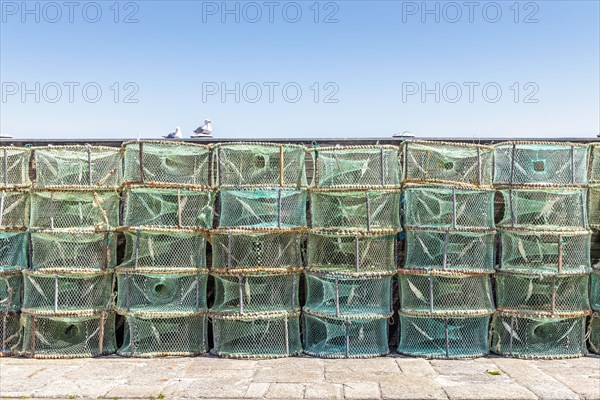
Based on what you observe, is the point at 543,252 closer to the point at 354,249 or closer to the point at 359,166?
the point at 354,249

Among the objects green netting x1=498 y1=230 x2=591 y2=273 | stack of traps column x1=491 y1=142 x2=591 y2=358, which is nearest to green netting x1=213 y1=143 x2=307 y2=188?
stack of traps column x1=491 y1=142 x2=591 y2=358

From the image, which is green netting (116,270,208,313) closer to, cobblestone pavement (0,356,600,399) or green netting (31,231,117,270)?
green netting (31,231,117,270)

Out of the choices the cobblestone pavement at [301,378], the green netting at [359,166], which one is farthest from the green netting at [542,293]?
the green netting at [359,166]

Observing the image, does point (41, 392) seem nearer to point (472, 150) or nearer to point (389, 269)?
point (389, 269)

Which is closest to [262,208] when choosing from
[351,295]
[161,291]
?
[351,295]

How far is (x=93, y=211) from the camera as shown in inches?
300

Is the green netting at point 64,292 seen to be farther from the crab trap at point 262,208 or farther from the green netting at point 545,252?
the green netting at point 545,252

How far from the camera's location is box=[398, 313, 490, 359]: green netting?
7.28 meters

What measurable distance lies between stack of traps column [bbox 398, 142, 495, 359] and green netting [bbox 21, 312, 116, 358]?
3919mm

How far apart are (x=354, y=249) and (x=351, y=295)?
0.61 meters

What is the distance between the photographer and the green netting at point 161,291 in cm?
738

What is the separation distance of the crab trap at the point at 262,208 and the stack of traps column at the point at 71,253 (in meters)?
1.57

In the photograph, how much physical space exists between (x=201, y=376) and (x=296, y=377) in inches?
42.8

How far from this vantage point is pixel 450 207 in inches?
293
